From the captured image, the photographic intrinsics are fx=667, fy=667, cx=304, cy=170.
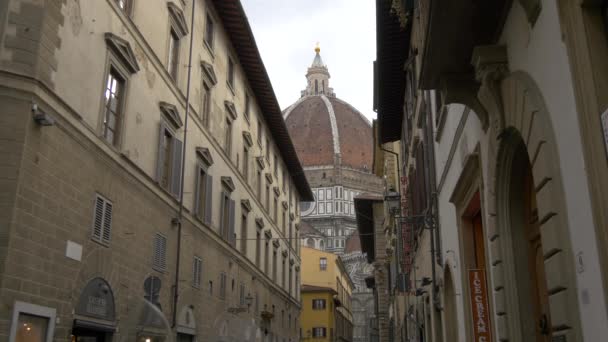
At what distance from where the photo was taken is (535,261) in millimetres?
7633

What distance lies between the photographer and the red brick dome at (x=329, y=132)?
144 meters

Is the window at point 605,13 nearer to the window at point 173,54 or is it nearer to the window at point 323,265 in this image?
the window at point 173,54

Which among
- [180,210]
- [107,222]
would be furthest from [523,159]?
[180,210]

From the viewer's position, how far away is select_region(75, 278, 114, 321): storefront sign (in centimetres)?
1232

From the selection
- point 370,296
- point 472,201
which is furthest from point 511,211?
point 370,296

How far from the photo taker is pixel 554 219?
18.8 ft

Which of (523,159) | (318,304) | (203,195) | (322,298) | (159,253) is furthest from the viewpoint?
(322,298)

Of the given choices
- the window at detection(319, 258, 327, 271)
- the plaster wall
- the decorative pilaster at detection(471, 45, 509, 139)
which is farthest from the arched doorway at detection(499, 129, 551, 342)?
the window at detection(319, 258, 327, 271)

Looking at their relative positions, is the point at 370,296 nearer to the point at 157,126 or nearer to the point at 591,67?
the point at 157,126

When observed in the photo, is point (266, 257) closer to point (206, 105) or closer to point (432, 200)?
point (206, 105)

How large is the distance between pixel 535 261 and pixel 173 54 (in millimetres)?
13603

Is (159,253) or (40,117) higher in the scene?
(40,117)

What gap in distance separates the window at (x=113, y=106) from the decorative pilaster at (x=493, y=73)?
28.4 ft

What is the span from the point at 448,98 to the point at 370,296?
10658 centimetres
